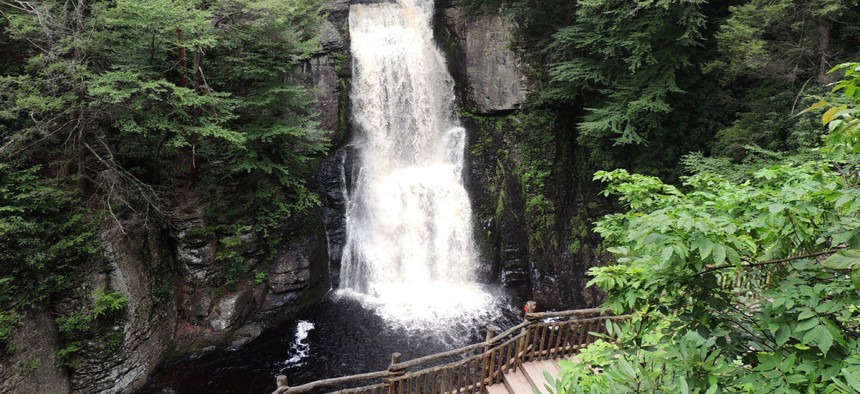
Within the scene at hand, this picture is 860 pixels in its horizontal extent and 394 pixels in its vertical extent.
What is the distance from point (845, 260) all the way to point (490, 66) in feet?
46.3

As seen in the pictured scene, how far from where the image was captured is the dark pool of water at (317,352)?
941cm

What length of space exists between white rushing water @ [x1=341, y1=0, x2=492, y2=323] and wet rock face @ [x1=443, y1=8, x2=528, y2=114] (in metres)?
1.00

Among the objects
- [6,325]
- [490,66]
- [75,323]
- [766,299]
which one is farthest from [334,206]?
[766,299]

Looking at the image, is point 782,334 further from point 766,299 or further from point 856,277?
point 856,277

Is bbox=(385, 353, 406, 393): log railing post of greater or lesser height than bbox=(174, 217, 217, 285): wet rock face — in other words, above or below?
below

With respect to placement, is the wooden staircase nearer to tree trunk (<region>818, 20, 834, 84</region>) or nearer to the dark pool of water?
the dark pool of water

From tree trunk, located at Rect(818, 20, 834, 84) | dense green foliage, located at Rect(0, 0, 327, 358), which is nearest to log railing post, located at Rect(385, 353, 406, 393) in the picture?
dense green foliage, located at Rect(0, 0, 327, 358)

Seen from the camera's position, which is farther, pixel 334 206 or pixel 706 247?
pixel 334 206

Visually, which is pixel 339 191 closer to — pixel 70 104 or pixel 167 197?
pixel 167 197

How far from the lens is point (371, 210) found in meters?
13.9

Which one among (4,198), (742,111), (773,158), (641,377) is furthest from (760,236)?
(4,198)

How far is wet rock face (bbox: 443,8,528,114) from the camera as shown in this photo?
48.1 feet

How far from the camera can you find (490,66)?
14891 mm

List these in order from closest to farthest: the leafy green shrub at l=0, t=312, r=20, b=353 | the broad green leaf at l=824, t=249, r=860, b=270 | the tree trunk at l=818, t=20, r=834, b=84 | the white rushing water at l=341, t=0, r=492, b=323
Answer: the broad green leaf at l=824, t=249, r=860, b=270 < the leafy green shrub at l=0, t=312, r=20, b=353 < the tree trunk at l=818, t=20, r=834, b=84 < the white rushing water at l=341, t=0, r=492, b=323
